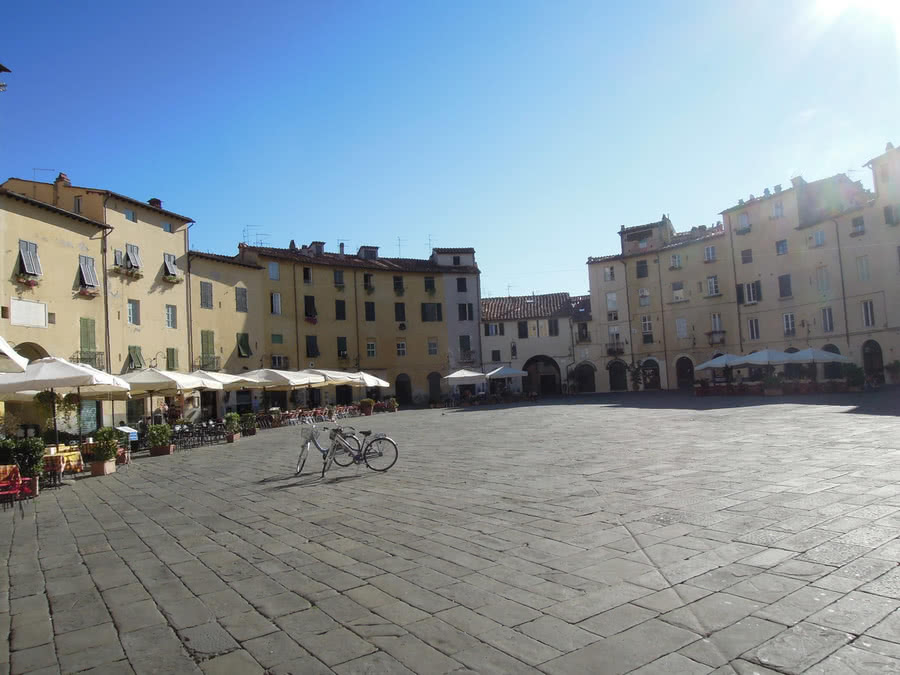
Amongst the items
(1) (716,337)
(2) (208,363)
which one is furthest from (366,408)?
(1) (716,337)

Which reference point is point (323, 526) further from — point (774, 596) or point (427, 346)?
point (427, 346)

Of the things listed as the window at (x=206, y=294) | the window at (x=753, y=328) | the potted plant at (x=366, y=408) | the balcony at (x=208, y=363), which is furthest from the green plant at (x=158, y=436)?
the window at (x=753, y=328)

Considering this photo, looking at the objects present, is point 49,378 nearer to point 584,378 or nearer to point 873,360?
point 873,360

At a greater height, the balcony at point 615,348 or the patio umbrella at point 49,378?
the balcony at point 615,348

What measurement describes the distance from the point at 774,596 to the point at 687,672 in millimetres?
1260

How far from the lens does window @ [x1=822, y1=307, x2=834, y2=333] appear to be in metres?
35.2

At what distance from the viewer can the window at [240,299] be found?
116 ft

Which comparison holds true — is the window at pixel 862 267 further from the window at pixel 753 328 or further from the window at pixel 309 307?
the window at pixel 309 307

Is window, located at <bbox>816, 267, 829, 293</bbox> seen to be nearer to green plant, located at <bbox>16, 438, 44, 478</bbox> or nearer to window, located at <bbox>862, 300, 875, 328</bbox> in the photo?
window, located at <bbox>862, 300, 875, 328</bbox>

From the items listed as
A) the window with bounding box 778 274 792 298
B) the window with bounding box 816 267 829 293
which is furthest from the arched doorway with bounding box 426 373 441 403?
the window with bounding box 816 267 829 293

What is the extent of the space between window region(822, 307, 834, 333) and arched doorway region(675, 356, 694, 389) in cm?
1048

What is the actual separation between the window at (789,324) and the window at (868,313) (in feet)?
15.6

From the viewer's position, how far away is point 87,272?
2481cm

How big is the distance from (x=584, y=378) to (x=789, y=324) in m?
16.7
